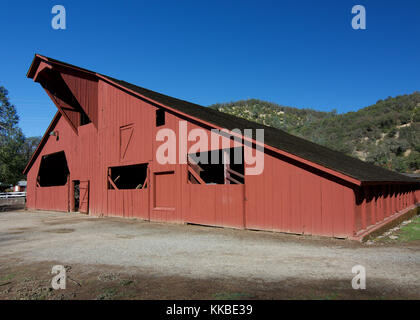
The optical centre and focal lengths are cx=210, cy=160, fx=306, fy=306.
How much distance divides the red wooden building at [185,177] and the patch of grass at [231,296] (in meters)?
6.27

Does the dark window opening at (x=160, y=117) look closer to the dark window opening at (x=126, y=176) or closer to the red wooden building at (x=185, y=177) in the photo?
the red wooden building at (x=185, y=177)

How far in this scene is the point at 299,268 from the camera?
641cm

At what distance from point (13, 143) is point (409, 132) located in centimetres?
6649

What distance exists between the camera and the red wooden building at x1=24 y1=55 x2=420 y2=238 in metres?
10.6

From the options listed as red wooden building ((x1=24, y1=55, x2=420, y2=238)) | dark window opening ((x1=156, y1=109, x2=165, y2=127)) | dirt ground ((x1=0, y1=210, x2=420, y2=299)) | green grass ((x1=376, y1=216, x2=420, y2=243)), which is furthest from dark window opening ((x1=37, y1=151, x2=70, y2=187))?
green grass ((x1=376, y1=216, x2=420, y2=243))

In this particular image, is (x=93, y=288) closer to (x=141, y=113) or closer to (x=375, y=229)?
(x=375, y=229)

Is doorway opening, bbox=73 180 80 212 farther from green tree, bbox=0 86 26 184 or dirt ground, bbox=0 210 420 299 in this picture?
green tree, bbox=0 86 26 184

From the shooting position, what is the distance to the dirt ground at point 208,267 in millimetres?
4906

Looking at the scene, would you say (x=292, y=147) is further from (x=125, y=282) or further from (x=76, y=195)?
(x=76, y=195)

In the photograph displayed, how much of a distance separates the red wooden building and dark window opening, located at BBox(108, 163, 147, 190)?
2.9 inches

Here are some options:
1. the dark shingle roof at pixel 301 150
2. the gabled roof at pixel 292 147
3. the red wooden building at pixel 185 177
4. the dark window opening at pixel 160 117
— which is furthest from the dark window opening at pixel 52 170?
the dark window opening at pixel 160 117

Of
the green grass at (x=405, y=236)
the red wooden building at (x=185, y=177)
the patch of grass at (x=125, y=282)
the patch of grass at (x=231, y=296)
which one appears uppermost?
the red wooden building at (x=185, y=177)

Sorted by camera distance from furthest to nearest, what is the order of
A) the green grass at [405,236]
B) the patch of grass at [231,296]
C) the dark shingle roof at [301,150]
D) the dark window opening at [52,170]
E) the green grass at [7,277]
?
the dark window opening at [52,170]
the dark shingle roof at [301,150]
the green grass at [405,236]
the green grass at [7,277]
the patch of grass at [231,296]
